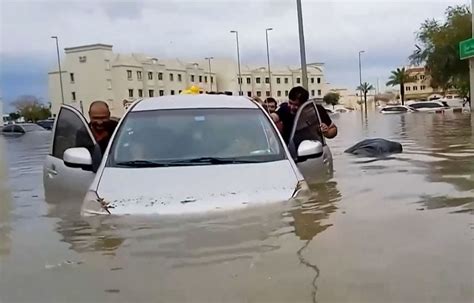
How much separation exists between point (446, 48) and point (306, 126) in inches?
1566

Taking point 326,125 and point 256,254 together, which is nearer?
point 256,254

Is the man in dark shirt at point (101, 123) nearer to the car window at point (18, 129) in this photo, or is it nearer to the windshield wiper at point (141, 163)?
the windshield wiper at point (141, 163)

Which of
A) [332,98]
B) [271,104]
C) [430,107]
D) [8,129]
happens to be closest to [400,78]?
[332,98]

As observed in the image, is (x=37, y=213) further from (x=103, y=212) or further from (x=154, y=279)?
(x=154, y=279)

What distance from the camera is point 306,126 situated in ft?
24.5

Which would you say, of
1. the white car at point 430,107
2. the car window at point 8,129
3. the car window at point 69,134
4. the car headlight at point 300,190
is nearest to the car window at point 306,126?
the car headlight at point 300,190

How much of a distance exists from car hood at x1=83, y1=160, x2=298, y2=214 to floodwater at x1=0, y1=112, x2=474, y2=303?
9cm

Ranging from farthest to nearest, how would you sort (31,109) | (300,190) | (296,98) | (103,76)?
(31,109)
(103,76)
(296,98)
(300,190)

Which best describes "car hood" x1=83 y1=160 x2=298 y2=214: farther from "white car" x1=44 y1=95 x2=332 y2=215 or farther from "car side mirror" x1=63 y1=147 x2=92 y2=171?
"car side mirror" x1=63 y1=147 x2=92 y2=171

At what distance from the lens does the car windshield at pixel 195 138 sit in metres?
5.44

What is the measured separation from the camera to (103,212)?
16.0 feet

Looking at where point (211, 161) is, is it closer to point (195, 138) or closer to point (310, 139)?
point (195, 138)

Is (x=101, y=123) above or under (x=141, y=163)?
above

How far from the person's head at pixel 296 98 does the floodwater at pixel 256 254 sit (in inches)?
73.9
